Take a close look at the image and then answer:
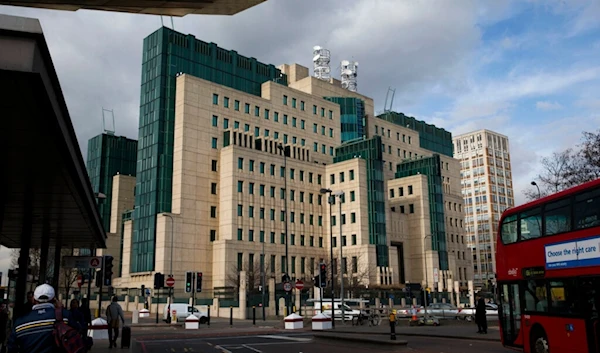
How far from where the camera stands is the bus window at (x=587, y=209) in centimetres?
1379

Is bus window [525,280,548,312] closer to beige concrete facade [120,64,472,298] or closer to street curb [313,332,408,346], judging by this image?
street curb [313,332,408,346]

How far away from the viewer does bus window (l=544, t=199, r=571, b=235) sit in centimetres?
1487

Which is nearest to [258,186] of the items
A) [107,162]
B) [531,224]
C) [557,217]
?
[107,162]

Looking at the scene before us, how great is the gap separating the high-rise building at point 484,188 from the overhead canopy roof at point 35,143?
486 feet

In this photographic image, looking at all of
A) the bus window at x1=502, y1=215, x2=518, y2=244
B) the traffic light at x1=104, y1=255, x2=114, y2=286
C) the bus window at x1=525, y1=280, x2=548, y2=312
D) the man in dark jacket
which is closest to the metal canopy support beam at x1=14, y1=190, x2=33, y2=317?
the traffic light at x1=104, y1=255, x2=114, y2=286

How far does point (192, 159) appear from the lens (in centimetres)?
7988

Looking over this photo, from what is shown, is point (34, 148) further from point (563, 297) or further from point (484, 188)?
point (484, 188)

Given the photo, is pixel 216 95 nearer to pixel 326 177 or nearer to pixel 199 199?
pixel 199 199

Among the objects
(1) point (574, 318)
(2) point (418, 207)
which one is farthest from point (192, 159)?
(1) point (574, 318)

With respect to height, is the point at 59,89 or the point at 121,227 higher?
the point at 121,227

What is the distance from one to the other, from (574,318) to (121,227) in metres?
97.9

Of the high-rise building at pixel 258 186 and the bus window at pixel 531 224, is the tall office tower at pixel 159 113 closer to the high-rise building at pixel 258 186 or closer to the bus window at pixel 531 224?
the high-rise building at pixel 258 186

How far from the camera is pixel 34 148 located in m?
11.3

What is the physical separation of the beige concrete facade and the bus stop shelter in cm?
5108
